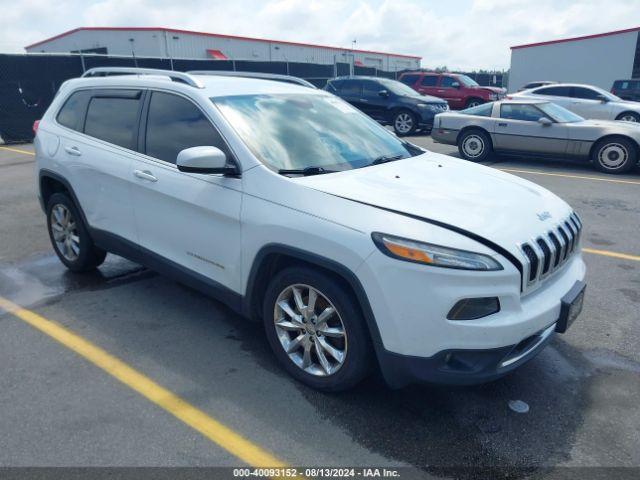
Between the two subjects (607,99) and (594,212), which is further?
(607,99)

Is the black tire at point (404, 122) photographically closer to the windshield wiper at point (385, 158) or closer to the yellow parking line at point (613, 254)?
the yellow parking line at point (613, 254)

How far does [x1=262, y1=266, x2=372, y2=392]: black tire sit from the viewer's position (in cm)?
275

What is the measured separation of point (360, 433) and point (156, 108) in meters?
2.67

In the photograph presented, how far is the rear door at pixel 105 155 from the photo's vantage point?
13.1 feet

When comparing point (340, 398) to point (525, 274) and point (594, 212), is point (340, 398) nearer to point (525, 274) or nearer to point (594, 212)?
point (525, 274)

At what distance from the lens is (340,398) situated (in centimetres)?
302

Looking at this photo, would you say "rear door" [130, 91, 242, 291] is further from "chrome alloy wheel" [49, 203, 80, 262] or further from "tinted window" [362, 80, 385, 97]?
"tinted window" [362, 80, 385, 97]

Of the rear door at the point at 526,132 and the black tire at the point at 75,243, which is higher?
the rear door at the point at 526,132

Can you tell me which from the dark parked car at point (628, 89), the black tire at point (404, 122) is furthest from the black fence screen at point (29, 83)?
the dark parked car at point (628, 89)

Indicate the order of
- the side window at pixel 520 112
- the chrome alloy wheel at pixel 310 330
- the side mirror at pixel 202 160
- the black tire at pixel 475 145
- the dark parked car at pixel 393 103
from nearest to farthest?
the chrome alloy wheel at pixel 310 330 < the side mirror at pixel 202 160 < the side window at pixel 520 112 < the black tire at pixel 475 145 < the dark parked car at pixel 393 103

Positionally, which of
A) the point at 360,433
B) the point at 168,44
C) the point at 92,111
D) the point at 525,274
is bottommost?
the point at 360,433

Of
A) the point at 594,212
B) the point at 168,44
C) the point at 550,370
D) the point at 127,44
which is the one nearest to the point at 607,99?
the point at 594,212

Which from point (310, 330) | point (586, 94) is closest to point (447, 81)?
point (586, 94)

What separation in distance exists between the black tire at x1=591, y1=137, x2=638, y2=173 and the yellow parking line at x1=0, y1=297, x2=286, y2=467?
9.61 m
